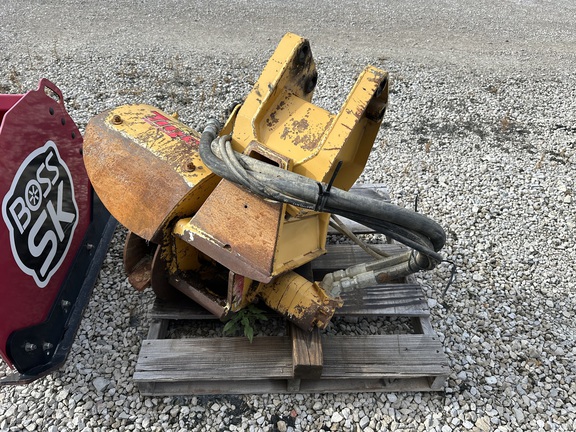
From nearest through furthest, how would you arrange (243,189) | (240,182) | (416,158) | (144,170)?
(240,182) < (243,189) < (144,170) < (416,158)

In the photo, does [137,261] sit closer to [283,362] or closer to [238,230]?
[238,230]

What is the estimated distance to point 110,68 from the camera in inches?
242

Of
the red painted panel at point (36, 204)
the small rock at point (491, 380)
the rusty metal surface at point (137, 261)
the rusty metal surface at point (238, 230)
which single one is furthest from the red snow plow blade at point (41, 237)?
the small rock at point (491, 380)

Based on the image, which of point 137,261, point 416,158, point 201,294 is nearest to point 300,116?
point 201,294

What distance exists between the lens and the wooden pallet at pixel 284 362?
2.48 meters

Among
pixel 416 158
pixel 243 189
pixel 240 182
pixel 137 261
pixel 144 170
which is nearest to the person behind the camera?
pixel 240 182

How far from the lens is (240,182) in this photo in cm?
186

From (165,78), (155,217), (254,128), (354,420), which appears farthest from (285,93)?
(165,78)

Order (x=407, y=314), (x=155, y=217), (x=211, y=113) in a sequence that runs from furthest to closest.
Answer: (x=211, y=113) → (x=407, y=314) → (x=155, y=217)

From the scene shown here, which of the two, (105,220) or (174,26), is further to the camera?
(174,26)

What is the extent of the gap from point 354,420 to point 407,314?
2.52ft

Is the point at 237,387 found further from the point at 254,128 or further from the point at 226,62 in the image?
the point at 226,62

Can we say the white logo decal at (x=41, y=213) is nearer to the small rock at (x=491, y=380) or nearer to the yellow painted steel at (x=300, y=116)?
the yellow painted steel at (x=300, y=116)

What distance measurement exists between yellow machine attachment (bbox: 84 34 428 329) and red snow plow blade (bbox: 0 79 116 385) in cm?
35
